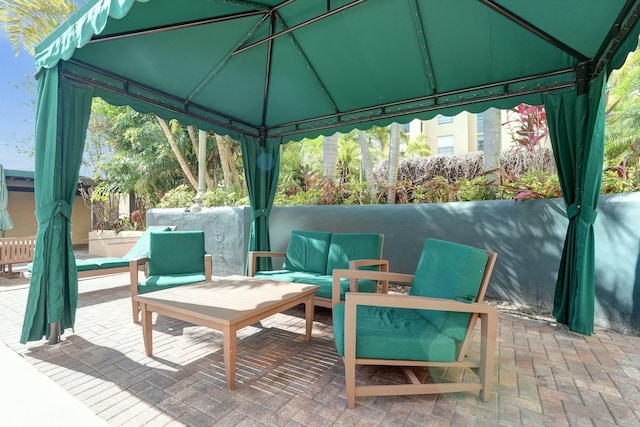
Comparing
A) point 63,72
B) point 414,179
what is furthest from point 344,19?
point 414,179

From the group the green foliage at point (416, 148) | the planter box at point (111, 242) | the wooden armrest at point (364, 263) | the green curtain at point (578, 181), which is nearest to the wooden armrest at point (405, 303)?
the wooden armrest at point (364, 263)

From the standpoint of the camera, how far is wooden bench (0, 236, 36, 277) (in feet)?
17.0

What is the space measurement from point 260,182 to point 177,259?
1.99 meters

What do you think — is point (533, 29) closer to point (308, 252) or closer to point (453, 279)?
point (453, 279)

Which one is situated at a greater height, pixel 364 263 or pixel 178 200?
pixel 178 200

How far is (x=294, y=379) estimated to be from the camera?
2.18 metres

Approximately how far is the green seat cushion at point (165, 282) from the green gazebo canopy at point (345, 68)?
60 cm

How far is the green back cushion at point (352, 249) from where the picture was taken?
3740 mm

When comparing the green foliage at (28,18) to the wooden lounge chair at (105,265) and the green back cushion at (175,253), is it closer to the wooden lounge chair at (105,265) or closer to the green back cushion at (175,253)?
the wooden lounge chair at (105,265)

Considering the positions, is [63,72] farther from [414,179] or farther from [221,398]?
[414,179]

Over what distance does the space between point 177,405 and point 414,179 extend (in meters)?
8.37

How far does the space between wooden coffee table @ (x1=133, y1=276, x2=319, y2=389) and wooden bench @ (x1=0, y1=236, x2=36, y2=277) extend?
4729mm

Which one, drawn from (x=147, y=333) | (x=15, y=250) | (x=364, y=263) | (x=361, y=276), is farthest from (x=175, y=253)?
(x=15, y=250)

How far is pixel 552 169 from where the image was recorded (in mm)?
4695
